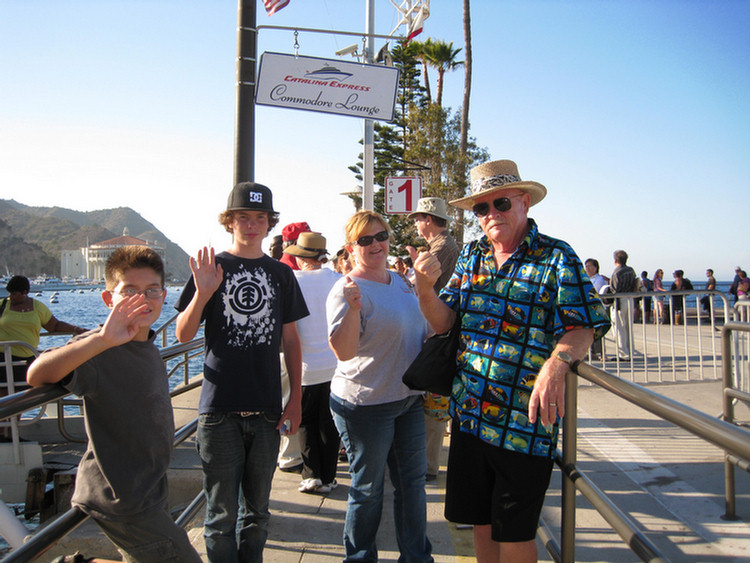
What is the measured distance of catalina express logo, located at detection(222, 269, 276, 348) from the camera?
8.59ft

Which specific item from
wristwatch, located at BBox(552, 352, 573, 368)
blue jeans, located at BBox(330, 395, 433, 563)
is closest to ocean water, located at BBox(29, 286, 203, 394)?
blue jeans, located at BBox(330, 395, 433, 563)

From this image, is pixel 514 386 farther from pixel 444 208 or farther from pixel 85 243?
pixel 85 243

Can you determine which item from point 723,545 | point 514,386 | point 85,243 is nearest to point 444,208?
point 514,386

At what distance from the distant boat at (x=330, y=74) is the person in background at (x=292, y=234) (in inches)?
95.5

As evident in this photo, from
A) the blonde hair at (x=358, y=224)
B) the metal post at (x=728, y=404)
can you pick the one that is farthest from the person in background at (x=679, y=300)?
the blonde hair at (x=358, y=224)

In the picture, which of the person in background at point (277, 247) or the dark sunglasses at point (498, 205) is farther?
the person in background at point (277, 247)

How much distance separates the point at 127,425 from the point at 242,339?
0.78 metres

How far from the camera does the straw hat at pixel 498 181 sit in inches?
92.2

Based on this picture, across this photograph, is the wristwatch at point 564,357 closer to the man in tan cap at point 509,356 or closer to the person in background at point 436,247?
the man in tan cap at point 509,356

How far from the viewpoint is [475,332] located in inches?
91.1

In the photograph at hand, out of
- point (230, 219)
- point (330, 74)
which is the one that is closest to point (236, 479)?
point (230, 219)

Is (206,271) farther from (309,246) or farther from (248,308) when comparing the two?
(309,246)

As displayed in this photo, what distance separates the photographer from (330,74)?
21.4 feet

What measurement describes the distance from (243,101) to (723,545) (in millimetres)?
4952
